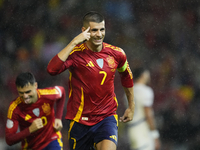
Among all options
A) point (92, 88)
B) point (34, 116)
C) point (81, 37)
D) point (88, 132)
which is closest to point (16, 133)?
point (34, 116)

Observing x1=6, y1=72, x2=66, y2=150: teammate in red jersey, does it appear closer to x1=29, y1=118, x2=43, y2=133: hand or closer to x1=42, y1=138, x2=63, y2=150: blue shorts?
x1=42, y1=138, x2=63, y2=150: blue shorts

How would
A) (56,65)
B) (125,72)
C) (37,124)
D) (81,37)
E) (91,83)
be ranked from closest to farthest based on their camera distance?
(56,65), (81,37), (91,83), (125,72), (37,124)

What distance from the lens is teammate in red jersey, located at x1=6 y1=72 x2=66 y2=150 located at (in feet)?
13.9

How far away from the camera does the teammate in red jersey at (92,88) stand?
342cm

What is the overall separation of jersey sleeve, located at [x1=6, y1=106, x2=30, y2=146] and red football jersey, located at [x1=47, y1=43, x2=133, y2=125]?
0.91m

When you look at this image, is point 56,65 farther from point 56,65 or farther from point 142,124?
point 142,124

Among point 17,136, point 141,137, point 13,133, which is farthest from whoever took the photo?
point 141,137

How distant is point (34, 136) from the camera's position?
14.7 ft

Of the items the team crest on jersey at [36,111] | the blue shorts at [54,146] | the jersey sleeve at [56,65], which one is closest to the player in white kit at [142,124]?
the blue shorts at [54,146]

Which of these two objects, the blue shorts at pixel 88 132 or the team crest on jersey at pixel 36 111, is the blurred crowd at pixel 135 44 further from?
the blue shorts at pixel 88 132

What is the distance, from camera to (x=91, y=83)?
3414 mm

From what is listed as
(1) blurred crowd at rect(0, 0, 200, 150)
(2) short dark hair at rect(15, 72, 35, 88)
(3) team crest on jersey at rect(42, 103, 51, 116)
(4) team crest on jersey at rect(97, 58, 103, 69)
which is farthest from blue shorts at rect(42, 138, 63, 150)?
(1) blurred crowd at rect(0, 0, 200, 150)

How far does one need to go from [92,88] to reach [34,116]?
55.0 inches

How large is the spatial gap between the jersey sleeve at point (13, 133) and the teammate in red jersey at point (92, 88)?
33.7 inches
